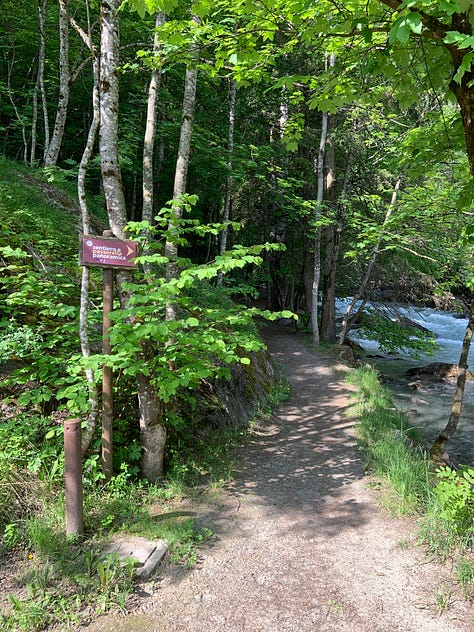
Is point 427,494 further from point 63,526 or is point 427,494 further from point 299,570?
point 63,526

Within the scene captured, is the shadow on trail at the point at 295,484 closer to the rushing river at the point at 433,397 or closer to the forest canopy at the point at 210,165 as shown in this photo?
the forest canopy at the point at 210,165

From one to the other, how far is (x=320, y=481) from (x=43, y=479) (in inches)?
118

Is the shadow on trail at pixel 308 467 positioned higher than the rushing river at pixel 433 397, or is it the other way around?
the shadow on trail at pixel 308 467

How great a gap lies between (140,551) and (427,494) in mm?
2799

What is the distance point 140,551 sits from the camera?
312cm

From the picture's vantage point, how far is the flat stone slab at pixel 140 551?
118 inches

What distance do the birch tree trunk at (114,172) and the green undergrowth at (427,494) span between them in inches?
96.0

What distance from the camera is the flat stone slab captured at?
2990 mm

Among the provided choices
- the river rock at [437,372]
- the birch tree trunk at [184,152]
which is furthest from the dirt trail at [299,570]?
the river rock at [437,372]

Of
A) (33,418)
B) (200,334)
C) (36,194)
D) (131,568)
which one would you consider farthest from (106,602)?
(36,194)

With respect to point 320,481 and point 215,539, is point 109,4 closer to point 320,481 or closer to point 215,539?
point 215,539

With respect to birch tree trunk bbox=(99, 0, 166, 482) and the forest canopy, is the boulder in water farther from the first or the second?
birch tree trunk bbox=(99, 0, 166, 482)

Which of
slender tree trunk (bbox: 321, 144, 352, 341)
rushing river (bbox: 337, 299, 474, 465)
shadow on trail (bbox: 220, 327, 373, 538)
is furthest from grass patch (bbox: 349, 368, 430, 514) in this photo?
slender tree trunk (bbox: 321, 144, 352, 341)

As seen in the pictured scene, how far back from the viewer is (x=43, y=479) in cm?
352
